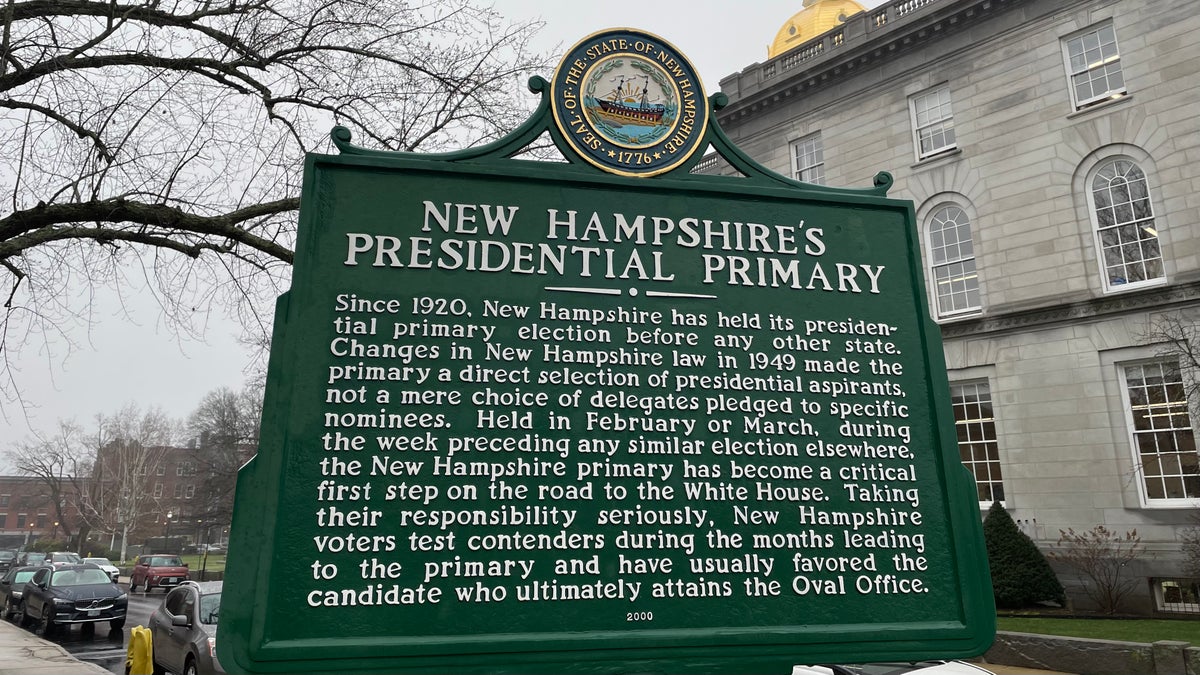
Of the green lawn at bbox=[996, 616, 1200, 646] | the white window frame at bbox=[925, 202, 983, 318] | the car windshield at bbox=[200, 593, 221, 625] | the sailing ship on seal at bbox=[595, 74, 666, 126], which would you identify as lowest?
the green lawn at bbox=[996, 616, 1200, 646]

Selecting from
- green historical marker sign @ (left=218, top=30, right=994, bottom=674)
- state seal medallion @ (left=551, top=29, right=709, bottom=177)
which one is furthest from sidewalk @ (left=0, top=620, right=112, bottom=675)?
state seal medallion @ (left=551, top=29, right=709, bottom=177)

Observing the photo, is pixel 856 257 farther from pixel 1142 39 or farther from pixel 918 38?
pixel 918 38

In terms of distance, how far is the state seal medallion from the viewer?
10.8 feet

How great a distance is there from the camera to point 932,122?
20.1 metres

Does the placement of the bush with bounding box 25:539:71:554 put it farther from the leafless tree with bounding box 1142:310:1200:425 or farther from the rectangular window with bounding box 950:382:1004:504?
the leafless tree with bounding box 1142:310:1200:425

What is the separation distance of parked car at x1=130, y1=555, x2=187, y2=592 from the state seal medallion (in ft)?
117

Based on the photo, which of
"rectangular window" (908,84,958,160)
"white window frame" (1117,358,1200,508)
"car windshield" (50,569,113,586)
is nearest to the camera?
"white window frame" (1117,358,1200,508)

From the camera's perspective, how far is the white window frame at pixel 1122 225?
53.6 feet

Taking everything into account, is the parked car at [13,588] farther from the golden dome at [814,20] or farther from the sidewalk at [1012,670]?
the golden dome at [814,20]

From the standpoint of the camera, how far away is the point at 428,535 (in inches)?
103

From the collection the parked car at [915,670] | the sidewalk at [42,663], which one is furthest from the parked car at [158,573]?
the parked car at [915,670]

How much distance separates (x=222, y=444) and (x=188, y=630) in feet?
149

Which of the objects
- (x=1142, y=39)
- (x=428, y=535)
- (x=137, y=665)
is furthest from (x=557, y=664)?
(x=1142, y=39)

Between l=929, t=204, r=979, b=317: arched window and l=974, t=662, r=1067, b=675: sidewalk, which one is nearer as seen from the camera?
l=974, t=662, r=1067, b=675: sidewalk
